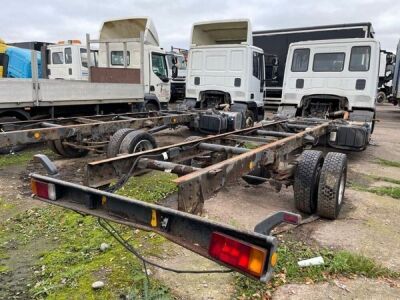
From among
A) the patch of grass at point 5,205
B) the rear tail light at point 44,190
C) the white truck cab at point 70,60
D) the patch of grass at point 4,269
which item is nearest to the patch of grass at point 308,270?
the rear tail light at point 44,190

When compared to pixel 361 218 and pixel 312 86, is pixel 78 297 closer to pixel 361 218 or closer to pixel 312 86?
pixel 361 218

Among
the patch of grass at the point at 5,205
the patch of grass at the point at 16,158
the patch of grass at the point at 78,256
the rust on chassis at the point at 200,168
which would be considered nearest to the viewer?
the rust on chassis at the point at 200,168

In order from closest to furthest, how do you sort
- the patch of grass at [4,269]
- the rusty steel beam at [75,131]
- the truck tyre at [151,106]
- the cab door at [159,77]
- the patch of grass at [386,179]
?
the patch of grass at [4,269]
the rusty steel beam at [75,131]
the patch of grass at [386,179]
the truck tyre at [151,106]
the cab door at [159,77]

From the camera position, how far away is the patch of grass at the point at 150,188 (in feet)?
16.0

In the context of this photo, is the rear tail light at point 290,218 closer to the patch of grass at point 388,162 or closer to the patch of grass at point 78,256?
the patch of grass at point 78,256

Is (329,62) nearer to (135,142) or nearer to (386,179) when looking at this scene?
(386,179)

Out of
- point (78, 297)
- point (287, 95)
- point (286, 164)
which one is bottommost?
point (78, 297)

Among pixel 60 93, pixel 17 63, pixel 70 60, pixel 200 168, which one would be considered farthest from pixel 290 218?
pixel 70 60

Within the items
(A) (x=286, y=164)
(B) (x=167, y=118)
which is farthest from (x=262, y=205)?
(B) (x=167, y=118)

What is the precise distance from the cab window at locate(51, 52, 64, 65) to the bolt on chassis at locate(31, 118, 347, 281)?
35.5 feet

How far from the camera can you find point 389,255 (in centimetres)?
347

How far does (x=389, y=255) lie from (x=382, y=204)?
1.60 metres

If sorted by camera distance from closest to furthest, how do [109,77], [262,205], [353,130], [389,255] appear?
[389,255] → [262,205] → [353,130] → [109,77]

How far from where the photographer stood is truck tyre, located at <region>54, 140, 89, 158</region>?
A: 681 cm
